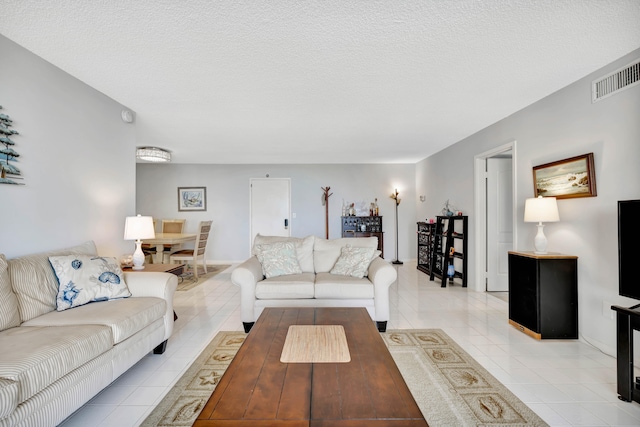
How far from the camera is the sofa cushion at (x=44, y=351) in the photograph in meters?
1.33

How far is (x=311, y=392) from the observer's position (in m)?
1.21

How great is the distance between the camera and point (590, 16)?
1.81m

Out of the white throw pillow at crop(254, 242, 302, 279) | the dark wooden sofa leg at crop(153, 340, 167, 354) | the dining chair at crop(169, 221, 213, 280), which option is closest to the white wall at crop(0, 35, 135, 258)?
the dark wooden sofa leg at crop(153, 340, 167, 354)

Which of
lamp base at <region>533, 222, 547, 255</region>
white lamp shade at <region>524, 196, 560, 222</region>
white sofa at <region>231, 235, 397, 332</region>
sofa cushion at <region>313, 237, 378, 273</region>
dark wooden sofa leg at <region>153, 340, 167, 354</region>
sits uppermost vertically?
white lamp shade at <region>524, 196, 560, 222</region>

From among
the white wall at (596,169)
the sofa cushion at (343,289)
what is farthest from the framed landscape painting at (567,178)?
the sofa cushion at (343,289)

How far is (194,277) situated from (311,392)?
468cm

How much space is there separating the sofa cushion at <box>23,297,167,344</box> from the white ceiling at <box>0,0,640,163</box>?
1.84 metres

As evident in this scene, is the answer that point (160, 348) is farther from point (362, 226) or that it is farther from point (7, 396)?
point (362, 226)

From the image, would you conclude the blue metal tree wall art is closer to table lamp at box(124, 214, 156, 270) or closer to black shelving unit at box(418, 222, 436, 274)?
table lamp at box(124, 214, 156, 270)

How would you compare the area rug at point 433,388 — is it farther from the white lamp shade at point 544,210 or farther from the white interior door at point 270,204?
the white interior door at point 270,204

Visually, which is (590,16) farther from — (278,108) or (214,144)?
(214,144)

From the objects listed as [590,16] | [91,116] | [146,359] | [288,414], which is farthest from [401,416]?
[91,116]

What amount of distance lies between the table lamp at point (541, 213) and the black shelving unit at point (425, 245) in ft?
8.39

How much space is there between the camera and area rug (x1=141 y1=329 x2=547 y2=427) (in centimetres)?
166
